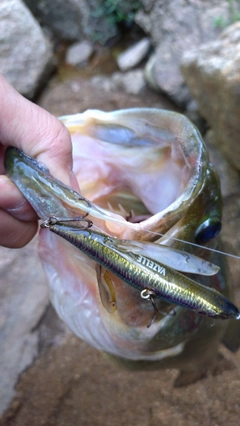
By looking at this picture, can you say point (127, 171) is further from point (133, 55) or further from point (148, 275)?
point (133, 55)

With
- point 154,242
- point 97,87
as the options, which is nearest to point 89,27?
point 97,87

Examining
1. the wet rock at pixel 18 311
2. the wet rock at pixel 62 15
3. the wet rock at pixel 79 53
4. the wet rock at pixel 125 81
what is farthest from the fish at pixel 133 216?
the wet rock at pixel 62 15

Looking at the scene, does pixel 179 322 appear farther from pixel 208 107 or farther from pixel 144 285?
pixel 208 107

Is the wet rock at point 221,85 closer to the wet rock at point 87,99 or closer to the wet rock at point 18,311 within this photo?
the wet rock at point 87,99

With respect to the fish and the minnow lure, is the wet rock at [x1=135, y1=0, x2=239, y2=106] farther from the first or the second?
the minnow lure

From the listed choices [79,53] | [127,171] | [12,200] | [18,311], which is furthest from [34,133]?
[79,53]

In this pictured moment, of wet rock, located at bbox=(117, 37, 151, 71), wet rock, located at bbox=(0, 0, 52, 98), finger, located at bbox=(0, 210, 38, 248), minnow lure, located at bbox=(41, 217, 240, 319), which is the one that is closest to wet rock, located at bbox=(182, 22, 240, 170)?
wet rock, located at bbox=(117, 37, 151, 71)
